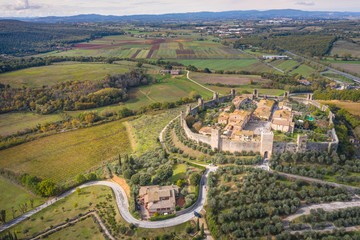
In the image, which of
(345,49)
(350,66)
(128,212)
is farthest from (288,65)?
(128,212)

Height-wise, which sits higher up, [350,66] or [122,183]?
[350,66]

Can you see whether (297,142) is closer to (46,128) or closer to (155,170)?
(155,170)

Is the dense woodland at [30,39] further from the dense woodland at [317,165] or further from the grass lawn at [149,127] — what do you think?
the dense woodland at [317,165]

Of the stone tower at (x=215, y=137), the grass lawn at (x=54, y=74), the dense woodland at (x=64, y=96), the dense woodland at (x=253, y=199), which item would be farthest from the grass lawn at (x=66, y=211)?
the grass lawn at (x=54, y=74)

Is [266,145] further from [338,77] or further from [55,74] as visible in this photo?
[55,74]

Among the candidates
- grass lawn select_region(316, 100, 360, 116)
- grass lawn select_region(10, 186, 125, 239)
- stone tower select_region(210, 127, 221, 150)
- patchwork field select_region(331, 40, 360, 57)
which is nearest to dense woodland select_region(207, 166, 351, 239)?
stone tower select_region(210, 127, 221, 150)
